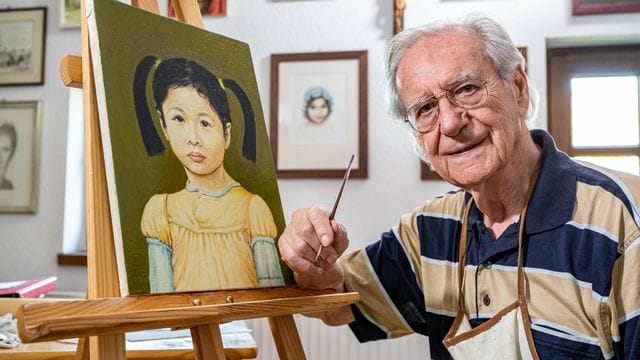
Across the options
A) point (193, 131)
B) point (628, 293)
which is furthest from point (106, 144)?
point (628, 293)

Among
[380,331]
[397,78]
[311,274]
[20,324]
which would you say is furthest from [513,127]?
[20,324]

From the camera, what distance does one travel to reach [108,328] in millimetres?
721

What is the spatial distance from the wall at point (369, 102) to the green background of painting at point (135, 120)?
1.25 metres

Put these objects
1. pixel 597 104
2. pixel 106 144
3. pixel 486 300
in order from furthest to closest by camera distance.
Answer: pixel 597 104 < pixel 486 300 < pixel 106 144

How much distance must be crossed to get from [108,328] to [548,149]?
94cm

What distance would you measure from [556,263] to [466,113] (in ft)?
1.14

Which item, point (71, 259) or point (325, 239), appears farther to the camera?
point (71, 259)

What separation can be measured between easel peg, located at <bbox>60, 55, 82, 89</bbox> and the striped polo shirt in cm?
77

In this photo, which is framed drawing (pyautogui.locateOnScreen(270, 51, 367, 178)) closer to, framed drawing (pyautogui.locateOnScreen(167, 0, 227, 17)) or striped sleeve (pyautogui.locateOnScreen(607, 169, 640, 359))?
framed drawing (pyautogui.locateOnScreen(167, 0, 227, 17))

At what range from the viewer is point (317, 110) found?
242 centimetres

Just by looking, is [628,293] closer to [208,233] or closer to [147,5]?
[208,233]

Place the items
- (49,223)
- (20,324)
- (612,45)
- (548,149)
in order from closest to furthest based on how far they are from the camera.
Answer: (20,324) < (548,149) < (612,45) < (49,223)

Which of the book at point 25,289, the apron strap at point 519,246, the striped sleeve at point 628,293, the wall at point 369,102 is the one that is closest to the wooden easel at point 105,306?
the apron strap at point 519,246

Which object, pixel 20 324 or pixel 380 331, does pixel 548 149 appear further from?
pixel 20 324
